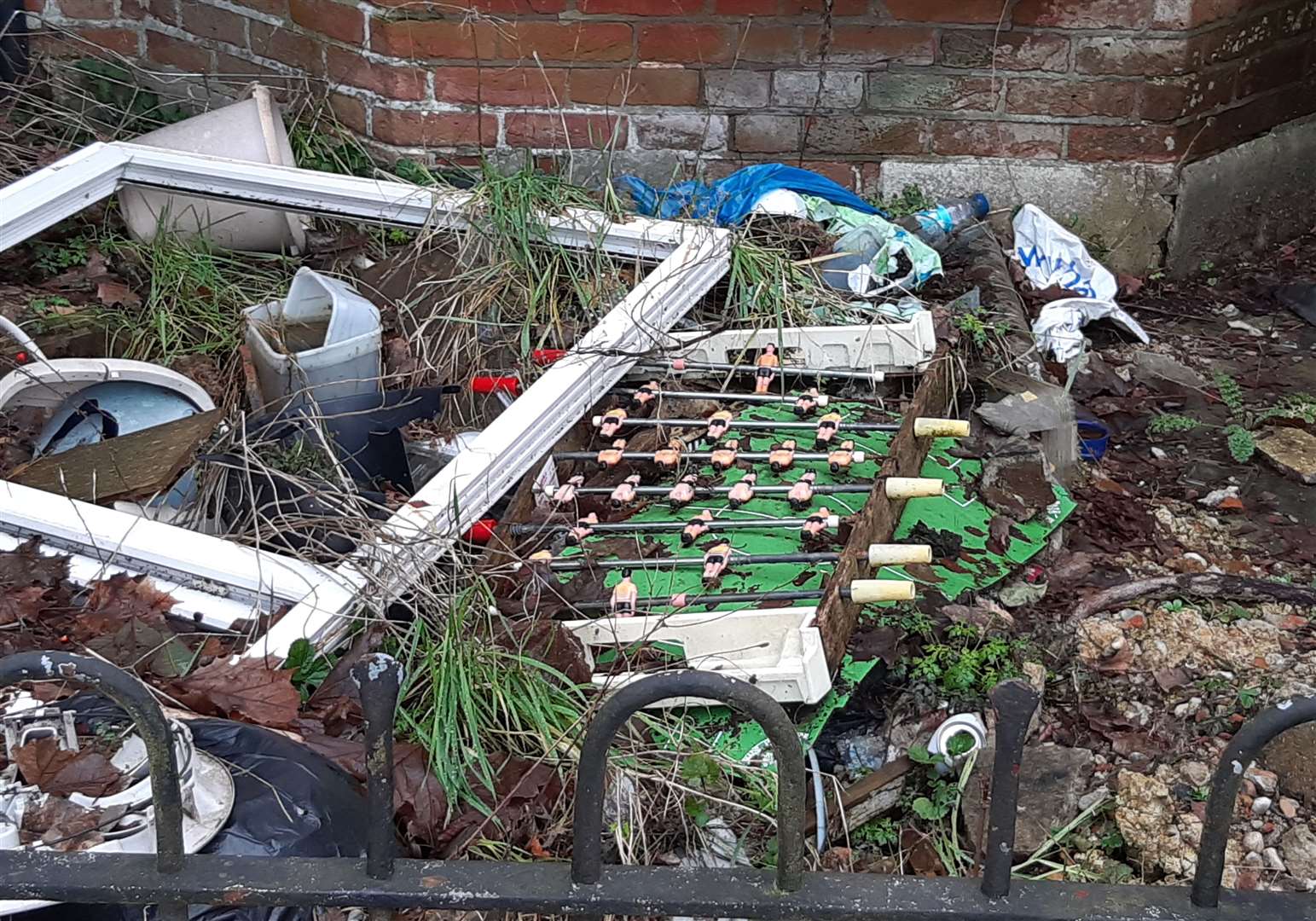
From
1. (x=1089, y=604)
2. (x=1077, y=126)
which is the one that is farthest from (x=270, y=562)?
(x=1077, y=126)

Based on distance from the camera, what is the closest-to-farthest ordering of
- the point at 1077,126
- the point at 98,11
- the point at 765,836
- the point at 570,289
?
the point at 765,836 < the point at 570,289 < the point at 1077,126 < the point at 98,11

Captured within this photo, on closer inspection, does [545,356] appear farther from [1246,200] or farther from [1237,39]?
[1246,200]

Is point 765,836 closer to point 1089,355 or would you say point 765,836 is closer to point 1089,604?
point 1089,604

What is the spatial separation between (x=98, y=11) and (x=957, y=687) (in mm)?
4523

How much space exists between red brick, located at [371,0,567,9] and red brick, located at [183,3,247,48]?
0.77 meters

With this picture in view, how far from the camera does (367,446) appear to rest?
315 centimetres

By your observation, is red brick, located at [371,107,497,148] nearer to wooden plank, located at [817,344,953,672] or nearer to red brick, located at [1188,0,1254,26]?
wooden plank, located at [817,344,953,672]

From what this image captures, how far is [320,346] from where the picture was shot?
3482 mm

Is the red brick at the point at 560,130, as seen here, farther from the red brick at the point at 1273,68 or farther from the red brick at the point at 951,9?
the red brick at the point at 1273,68

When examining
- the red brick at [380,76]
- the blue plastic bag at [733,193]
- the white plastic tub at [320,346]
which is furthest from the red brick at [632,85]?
the white plastic tub at [320,346]

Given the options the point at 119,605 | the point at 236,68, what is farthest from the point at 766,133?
the point at 119,605

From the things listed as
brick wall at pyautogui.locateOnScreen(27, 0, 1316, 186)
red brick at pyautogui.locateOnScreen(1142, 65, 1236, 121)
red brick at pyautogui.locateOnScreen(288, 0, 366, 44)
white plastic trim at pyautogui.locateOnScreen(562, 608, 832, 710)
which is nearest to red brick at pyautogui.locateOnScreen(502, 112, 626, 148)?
brick wall at pyautogui.locateOnScreen(27, 0, 1316, 186)

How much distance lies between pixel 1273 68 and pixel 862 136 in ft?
5.60

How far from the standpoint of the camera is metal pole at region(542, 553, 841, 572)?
2.69 metres
